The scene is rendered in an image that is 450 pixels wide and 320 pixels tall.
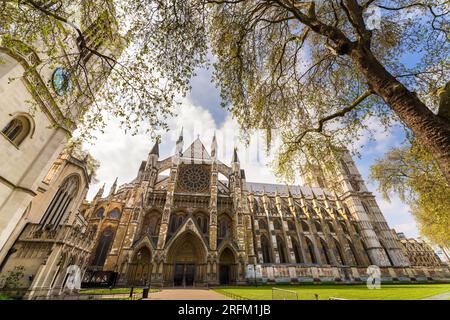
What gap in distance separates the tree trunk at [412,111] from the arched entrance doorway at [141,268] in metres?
23.2

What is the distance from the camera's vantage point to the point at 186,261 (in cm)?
2247

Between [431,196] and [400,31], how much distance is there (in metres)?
10.2

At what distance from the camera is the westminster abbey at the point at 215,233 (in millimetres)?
21109

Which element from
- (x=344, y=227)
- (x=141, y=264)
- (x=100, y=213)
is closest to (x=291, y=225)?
(x=344, y=227)

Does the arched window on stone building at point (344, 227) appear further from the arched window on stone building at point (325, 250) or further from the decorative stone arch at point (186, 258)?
the decorative stone arch at point (186, 258)

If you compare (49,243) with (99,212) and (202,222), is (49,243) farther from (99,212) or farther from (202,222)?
(99,212)

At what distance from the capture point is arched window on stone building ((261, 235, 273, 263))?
31734 mm

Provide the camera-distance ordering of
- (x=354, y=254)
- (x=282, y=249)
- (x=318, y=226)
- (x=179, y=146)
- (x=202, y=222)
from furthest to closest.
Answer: (x=318, y=226), (x=354, y=254), (x=282, y=249), (x=179, y=146), (x=202, y=222)

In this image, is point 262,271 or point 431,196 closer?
point 431,196

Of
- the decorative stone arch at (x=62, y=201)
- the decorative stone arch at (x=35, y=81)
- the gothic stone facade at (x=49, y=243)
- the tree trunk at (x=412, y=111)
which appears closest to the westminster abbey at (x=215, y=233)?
the gothic stone facade at (x=49, y=243)

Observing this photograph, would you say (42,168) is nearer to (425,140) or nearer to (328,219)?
(425,140)

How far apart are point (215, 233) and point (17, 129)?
19.9m

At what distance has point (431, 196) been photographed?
11062 mm
